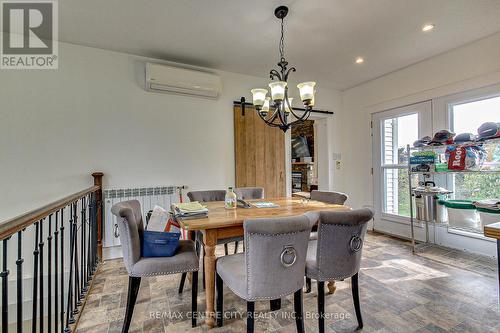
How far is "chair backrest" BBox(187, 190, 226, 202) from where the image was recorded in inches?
111

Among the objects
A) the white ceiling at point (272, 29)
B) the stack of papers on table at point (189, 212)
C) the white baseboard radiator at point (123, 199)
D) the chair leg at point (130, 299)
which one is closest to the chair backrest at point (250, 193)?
the white baseboard radiator at point (123, 199)

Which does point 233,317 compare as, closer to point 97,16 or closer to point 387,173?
point 97,16

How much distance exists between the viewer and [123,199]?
10.4 feet

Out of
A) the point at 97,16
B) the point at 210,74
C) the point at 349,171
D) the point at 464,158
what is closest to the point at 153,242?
the point at 97,16

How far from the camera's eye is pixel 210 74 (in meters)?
3.60

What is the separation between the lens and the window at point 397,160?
3.93 m

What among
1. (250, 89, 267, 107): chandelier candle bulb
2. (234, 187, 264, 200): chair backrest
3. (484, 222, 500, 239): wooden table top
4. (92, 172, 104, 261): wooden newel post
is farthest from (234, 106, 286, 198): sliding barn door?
(484, 222, 500, 239): wooden table top

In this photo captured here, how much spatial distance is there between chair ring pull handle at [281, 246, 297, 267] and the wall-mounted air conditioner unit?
9.10 feet

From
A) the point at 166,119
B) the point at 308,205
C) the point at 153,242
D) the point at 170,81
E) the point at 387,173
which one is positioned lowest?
the point at 153,242

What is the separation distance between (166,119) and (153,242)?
2.12 metres

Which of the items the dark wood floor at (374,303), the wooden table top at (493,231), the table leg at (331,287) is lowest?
the dark wood floor at (374,303)

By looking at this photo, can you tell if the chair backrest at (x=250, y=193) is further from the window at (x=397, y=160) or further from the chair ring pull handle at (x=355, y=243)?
the window at (x=397, y=160)

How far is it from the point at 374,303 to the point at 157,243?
192 cm

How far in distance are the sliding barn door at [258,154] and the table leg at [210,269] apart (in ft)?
7.05
